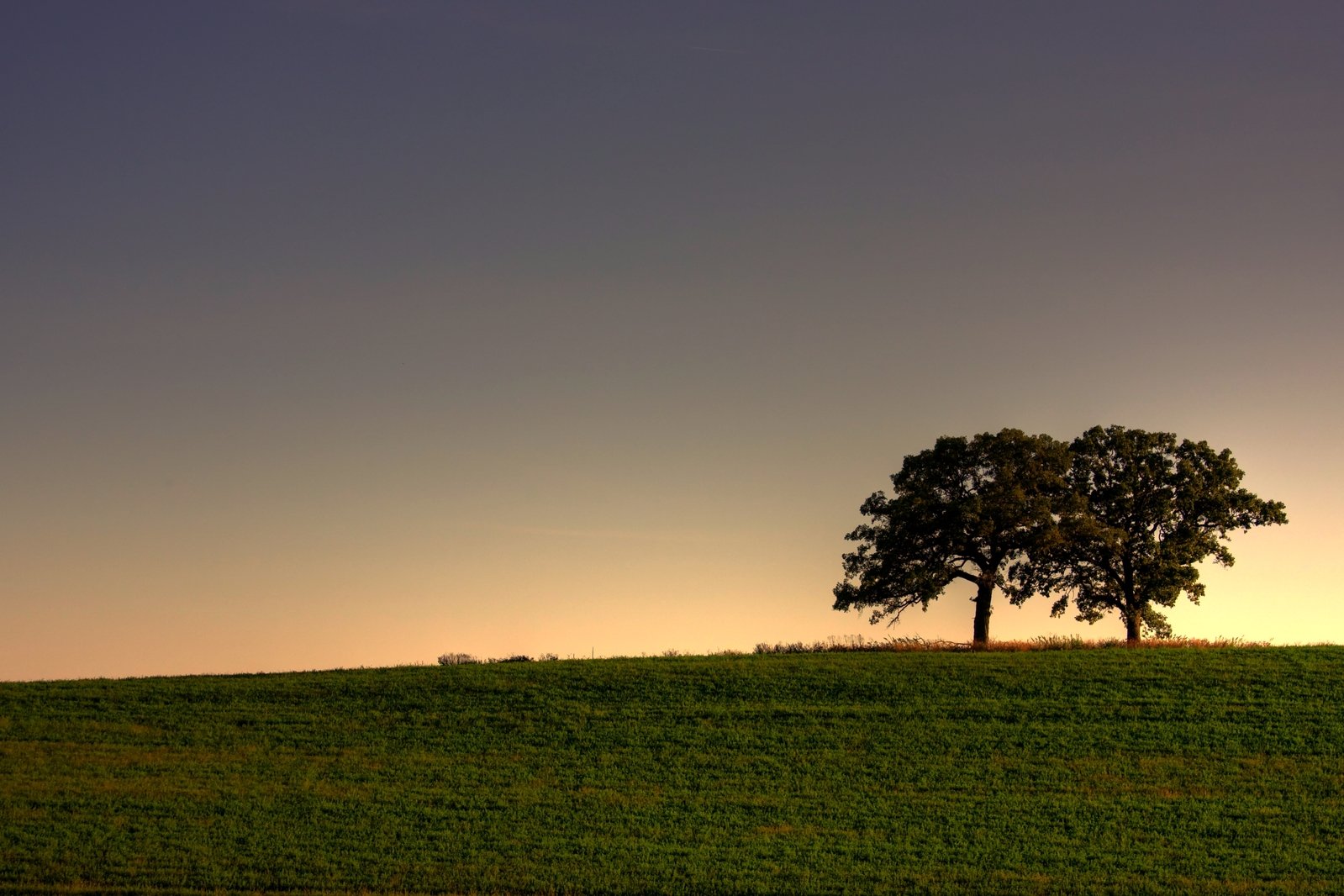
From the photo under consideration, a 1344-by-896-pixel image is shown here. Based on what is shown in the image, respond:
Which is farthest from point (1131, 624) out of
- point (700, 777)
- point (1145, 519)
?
point (700, 777)

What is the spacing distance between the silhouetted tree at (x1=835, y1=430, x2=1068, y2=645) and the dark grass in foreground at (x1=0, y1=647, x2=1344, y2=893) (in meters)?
8.23

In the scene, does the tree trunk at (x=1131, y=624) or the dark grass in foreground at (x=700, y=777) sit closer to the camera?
the dark grass in foreground at (x=700, y=777)

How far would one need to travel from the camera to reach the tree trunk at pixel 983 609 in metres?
52.2

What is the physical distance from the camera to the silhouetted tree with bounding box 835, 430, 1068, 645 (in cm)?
5231

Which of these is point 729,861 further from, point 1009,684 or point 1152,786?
point 1009,684

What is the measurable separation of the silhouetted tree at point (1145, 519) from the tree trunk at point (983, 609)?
2.08 meters

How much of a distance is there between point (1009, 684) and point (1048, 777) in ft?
31.4

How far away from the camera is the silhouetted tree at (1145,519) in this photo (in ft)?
175

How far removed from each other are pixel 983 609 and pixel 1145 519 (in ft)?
28.1

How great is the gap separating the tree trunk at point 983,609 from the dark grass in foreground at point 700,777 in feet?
23.3

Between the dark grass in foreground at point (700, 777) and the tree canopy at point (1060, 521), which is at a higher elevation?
the tree canopy at point (1060, 521)

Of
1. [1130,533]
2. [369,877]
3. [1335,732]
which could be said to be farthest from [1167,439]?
[369,877]

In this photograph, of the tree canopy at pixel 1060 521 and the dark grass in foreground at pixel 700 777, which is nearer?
the dark grass in foreground at pixel 700 777

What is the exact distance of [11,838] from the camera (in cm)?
2527
